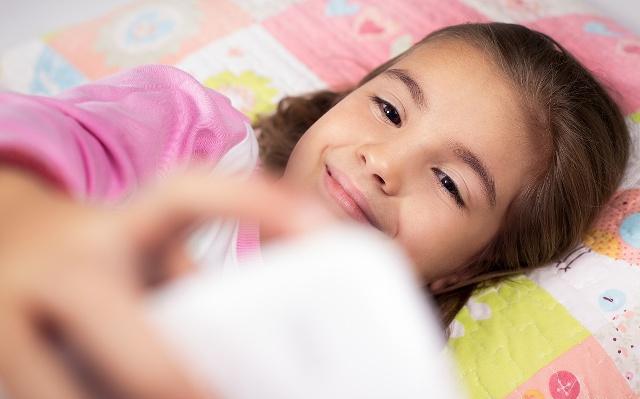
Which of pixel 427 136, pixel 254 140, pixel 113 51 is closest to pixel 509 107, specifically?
pixel 427 136

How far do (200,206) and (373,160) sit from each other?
0.41 metres

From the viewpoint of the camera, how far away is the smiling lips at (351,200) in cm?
78

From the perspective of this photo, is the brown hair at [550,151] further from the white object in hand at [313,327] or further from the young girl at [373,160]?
the white object in hand at [313,327]

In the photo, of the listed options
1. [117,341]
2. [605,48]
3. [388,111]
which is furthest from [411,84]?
[117,341]

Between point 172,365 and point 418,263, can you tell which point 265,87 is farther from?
point 172,365

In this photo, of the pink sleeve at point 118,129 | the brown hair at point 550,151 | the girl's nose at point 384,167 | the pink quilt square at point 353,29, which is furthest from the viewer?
the pink quilt square at point 353,29

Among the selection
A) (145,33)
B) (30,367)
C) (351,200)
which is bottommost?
(145,33)

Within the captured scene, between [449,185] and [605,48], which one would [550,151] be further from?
[605,48]

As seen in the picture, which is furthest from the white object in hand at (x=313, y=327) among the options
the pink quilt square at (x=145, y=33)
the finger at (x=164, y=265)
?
the pink quilt square at (x=145, y=33)

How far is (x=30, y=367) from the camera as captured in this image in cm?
33

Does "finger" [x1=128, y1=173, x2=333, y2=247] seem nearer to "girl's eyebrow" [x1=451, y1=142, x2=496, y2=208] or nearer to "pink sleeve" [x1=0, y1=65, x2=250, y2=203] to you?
"pink sleeve" [x1=0, y1=65, x2=250, y2=203]

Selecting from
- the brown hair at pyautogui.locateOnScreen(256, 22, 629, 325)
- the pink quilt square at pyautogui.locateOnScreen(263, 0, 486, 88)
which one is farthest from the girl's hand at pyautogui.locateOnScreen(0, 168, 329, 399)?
the pink quilt square at pyautogui.locateOnScreen(263, 0, 486, 88)

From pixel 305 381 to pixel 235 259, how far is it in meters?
0.42

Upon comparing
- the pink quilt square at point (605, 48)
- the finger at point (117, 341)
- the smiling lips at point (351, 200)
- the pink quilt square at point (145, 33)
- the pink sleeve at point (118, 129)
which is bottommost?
the pink quilt square at point (145, 33)
